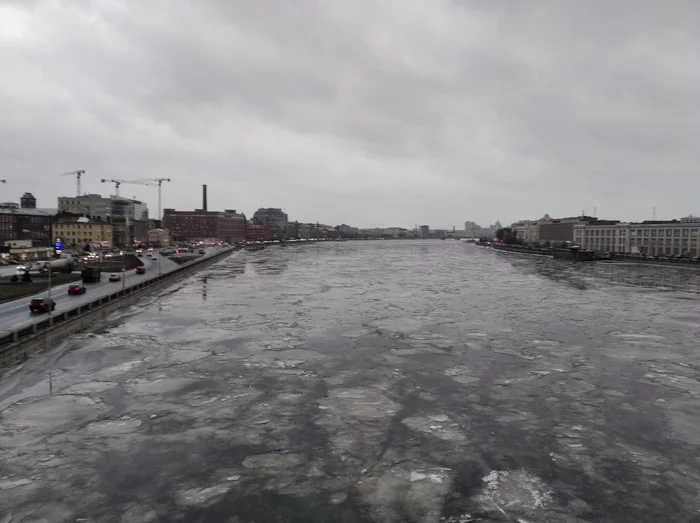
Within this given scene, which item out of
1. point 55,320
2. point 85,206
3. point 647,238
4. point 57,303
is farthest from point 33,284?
point 647,238

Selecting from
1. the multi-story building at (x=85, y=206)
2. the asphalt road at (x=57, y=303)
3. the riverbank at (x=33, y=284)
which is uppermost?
the multi-story building at (x=85, y=206)

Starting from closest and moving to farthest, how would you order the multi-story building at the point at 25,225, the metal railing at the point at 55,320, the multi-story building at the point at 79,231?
the metal railing at the point at 55,320
the multi-story building at the point at 25,225
the multi-story building at the point at 79,231

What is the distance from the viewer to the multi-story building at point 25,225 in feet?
386

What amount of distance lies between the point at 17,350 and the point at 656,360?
112ft

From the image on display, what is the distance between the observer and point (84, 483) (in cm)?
1173

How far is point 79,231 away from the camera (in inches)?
5246

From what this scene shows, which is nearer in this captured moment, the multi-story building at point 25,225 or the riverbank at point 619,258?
the riverbank at point 619,258

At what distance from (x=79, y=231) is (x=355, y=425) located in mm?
143211

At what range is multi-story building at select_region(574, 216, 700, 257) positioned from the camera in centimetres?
13350

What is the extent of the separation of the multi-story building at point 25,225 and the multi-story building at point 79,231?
2763 mm

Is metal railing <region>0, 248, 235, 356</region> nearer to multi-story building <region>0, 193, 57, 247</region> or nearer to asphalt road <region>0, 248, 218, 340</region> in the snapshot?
asphalt road <region>0, 248, 218, 340</region>

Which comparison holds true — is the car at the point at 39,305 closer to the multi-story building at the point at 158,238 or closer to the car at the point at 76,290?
the car at the point at 76,290

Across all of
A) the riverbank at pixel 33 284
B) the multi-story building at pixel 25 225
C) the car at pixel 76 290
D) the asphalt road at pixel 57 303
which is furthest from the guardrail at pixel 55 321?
the multi-story building at pixel 25 225

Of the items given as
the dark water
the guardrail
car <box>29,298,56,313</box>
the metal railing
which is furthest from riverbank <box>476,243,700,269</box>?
car <box>29,298,56,313</box>
